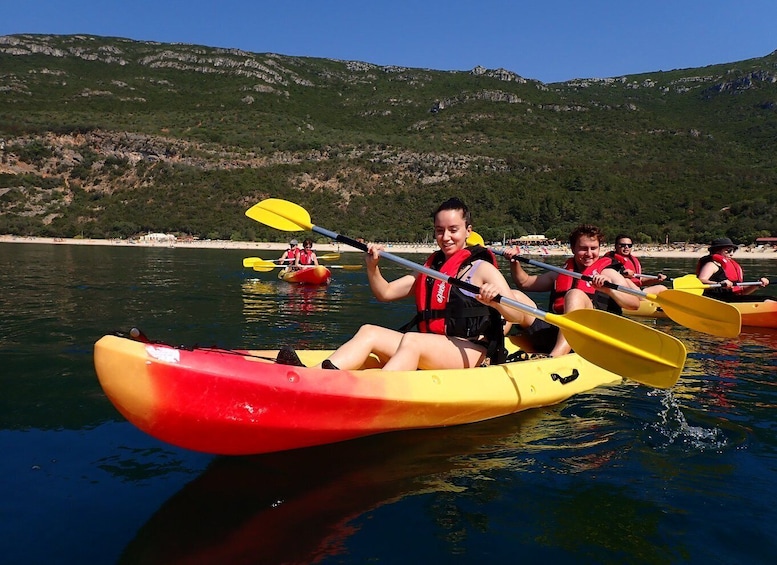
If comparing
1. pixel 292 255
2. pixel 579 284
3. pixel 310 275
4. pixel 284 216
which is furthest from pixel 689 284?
pixel 292 255

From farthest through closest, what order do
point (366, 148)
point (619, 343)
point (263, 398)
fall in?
1. point (366, 148)
2. point (619, 343)
3. point (263, 398)

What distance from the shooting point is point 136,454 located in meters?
3.66

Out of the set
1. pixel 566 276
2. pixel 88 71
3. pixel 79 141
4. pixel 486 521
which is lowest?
pixel 486 521

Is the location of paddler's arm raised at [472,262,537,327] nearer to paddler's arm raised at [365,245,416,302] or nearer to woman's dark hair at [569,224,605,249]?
paddler's arm raised at [365,245,416,302]

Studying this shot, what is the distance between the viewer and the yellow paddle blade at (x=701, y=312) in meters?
5.13

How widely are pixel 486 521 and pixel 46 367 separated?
4607 millimetres

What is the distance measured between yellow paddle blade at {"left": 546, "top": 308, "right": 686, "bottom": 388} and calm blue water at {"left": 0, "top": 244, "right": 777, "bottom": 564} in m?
0.48

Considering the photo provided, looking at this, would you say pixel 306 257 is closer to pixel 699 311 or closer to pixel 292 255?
pixel 292 255

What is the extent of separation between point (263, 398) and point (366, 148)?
83027 mm

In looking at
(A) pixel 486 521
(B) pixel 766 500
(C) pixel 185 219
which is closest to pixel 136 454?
(A) pixel 486 521

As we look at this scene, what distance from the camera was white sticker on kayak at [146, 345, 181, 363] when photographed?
2.91 meters

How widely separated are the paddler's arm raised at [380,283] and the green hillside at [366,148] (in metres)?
49.2

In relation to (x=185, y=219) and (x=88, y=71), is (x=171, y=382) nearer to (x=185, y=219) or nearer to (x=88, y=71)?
(x=185, y=219)

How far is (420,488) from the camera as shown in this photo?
10.9 ft
